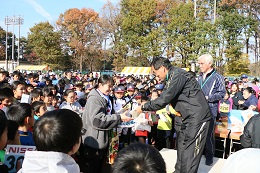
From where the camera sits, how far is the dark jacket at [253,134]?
2953 mm

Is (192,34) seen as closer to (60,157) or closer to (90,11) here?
(90,11)

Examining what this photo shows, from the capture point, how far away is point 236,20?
24.9 meters

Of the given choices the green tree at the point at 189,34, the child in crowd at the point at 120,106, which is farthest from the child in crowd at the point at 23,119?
the green tree at the point at 189,34

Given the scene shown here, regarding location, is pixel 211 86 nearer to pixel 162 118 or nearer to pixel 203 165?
pixel 203 165

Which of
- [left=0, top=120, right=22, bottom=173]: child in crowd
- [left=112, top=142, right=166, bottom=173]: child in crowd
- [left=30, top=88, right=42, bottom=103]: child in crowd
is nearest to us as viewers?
[left=112, top=142, right=166, bottom=173]: child in crowd

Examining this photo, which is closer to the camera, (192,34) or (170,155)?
(170,155)

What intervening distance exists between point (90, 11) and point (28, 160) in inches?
1635

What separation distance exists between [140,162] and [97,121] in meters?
1.83

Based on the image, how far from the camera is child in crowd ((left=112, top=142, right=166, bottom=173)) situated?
4.70ft

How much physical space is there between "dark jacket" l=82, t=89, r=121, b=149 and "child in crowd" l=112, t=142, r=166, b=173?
5.71ft

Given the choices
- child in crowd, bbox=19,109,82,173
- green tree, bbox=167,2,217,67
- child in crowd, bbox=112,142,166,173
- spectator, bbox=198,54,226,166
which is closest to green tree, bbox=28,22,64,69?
green tree, bbox=167,2,217,67

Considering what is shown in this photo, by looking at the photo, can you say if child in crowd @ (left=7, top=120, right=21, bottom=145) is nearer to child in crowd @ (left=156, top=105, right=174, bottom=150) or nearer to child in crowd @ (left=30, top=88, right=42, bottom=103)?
child in crowd @ (left=30, top=88, right=42, bottom=103)


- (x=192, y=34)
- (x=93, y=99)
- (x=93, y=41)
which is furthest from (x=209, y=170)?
(x=93, y=41)

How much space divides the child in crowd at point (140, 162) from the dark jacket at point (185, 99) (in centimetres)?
201
